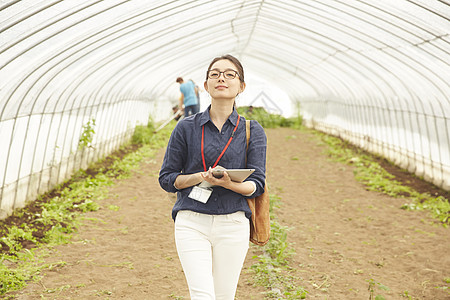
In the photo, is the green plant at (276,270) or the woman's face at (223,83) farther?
the green plant at (276,270)

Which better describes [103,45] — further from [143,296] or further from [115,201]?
[143,296]

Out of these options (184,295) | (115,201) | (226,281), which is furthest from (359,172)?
(226,281)

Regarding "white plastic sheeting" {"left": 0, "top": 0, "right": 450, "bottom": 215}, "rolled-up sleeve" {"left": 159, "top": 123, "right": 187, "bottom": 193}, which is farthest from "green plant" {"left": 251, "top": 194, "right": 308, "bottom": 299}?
"white plastic sheeting" {"left": 0, "top": 0, "right": 450, "bottom": 215}

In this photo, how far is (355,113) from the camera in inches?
664

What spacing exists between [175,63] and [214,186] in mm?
13245

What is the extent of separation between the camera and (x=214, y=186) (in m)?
2.57

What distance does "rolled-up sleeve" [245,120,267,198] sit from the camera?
8.66 ft

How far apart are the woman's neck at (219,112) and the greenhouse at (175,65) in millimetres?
2636

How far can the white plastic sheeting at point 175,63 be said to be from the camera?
21.8 ft

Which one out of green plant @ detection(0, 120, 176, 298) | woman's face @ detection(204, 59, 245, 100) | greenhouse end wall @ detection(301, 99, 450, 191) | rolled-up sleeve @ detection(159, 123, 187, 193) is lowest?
green plant @ detection(0, 120, 176, 298)

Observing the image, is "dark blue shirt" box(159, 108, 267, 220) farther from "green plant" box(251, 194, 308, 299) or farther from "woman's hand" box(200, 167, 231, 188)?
"green plant" box(251, 194, 308, 299)

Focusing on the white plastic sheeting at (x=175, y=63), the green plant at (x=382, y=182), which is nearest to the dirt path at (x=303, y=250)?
the green plant at (x=382, y=182)

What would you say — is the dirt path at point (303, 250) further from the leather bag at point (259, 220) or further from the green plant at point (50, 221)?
the leather bag at point (259, 220)

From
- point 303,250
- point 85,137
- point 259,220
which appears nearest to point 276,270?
point 303,250
